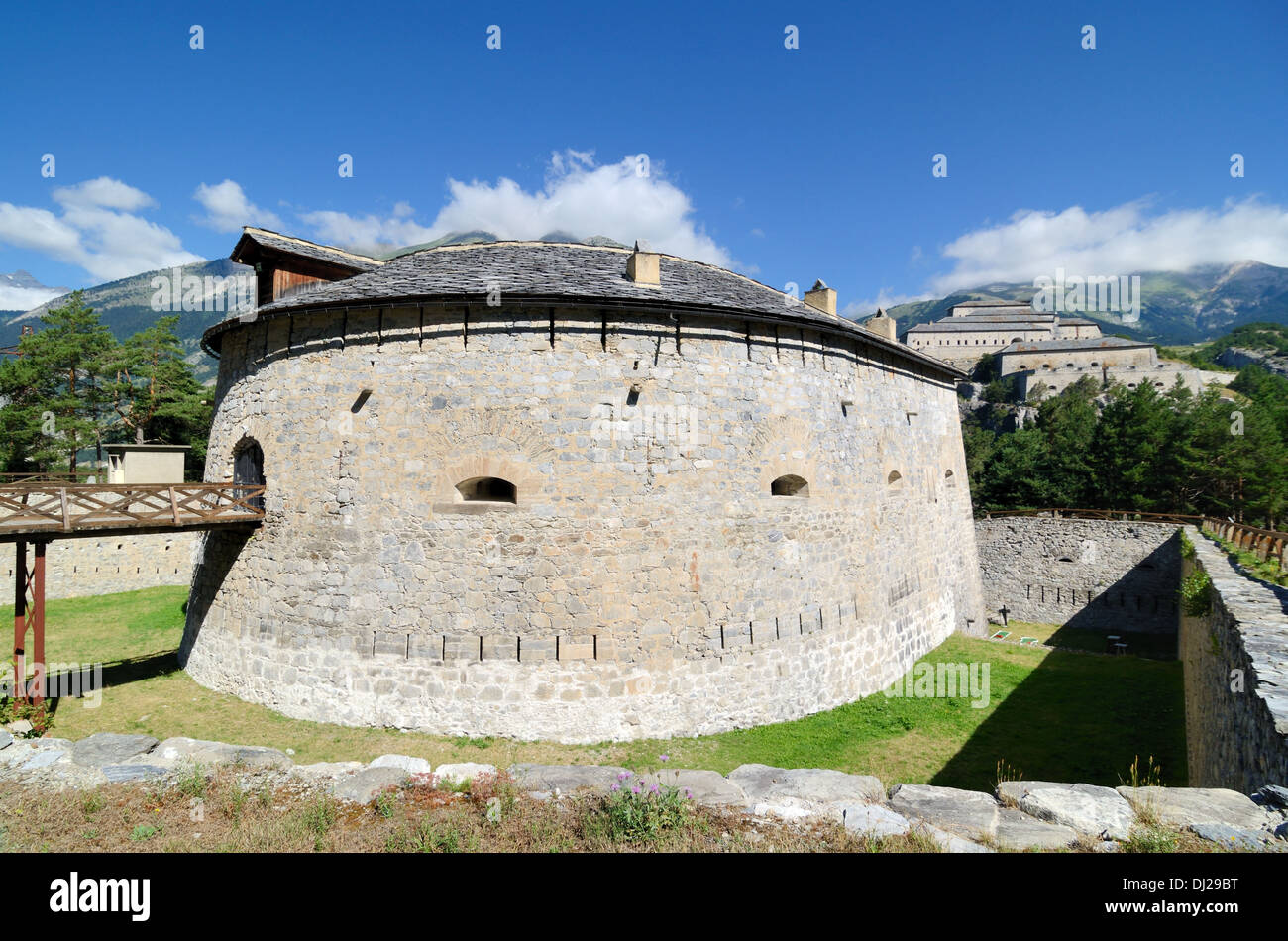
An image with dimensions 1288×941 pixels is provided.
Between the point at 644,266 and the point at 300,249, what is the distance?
825 cm

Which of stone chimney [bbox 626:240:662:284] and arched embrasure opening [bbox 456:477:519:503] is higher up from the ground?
stone chimney [bbox 626:240:662:284]

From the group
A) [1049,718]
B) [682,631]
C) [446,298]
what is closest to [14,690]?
[446,298]

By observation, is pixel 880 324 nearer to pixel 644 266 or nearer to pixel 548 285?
pixel 644 266

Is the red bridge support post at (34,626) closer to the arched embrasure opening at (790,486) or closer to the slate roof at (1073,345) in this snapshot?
the arched embrasure opening at (790,486)

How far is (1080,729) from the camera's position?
38.2ft

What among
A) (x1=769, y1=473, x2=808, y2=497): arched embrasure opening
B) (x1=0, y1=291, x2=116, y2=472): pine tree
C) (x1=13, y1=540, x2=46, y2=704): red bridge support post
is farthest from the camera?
(x1=0, y1=291, x2=116, y2=472): pine tree

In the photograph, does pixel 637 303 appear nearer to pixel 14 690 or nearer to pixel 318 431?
pixel 318 431

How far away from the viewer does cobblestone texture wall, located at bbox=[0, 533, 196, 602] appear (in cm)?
2022

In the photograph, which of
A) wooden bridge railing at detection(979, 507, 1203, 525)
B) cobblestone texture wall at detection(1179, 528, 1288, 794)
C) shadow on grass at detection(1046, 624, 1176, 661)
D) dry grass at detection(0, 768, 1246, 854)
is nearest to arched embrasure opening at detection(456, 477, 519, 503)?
dry grass at detection(0, 768, 1246, 854)

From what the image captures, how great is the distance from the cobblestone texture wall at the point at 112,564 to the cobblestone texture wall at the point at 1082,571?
1244 inches

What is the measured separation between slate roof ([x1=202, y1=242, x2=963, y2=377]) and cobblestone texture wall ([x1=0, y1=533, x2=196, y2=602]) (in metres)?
12.8

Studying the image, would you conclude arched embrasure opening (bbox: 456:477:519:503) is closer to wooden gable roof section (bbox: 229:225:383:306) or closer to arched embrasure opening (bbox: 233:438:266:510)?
arched embrasure opening (bbox: 233:438:266:510)

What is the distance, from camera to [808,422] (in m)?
11.9

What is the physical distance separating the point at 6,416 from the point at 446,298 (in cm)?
3573
